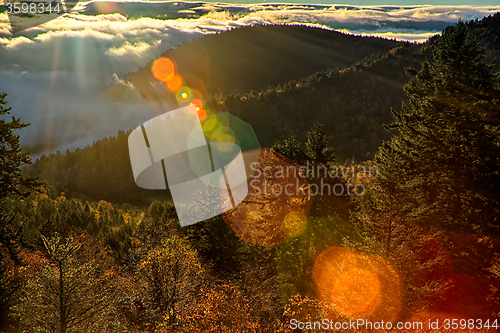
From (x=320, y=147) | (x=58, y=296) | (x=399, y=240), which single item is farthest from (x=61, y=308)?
(x=320, y=147)

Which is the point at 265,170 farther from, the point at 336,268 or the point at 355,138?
the point at 355,138

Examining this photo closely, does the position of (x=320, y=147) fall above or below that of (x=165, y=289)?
above

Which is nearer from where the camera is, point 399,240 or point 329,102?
point 399,240

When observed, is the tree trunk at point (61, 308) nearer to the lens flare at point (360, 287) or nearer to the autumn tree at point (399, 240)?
the lens flare at point (360, 287)

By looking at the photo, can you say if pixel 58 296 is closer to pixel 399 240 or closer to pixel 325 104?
pixel 399 240

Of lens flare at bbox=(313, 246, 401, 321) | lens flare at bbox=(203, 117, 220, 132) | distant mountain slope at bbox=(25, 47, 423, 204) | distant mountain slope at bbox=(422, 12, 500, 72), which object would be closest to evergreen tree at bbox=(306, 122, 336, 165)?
lens flare at bbox=(313, 246, 401, 321)

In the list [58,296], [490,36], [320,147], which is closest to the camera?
[58,296]

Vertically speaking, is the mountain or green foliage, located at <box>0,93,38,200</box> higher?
green foliage, located at <box>0,93,38,200</box>

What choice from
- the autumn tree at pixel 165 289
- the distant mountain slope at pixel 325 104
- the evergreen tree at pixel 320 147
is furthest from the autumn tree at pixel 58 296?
the distant mountain slope at pixel 325 104

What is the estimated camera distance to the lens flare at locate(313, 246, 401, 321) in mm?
17281

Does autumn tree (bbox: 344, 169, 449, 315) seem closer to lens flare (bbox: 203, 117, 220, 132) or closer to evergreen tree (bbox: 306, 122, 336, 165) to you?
evergreen tree (bbox: 306, 122, 336, 165)

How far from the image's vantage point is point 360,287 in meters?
20.5

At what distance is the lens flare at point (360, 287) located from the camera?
1728 cm

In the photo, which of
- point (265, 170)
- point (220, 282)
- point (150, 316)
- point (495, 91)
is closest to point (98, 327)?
point (150, 316)
